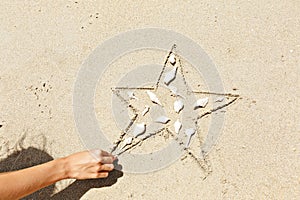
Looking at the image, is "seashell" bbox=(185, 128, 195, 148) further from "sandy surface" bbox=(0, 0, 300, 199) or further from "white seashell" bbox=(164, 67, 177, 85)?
"white seashell" bbox=(164, 67, 177, 85)

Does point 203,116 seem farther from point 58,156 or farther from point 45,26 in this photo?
point 45,26

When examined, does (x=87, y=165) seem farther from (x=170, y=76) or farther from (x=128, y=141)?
(x=170, y=76)

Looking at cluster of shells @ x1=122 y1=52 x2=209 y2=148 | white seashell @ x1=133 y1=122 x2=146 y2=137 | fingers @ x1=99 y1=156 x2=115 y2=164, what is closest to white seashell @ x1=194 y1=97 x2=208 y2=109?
cluster of shells @ x1=122 y1=52 x2=209 y2=148

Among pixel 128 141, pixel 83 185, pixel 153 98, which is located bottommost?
pixel 83 185

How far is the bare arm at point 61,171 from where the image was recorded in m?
1.45

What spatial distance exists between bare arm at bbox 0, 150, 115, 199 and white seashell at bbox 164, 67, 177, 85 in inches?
15.5

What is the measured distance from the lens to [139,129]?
168 cm

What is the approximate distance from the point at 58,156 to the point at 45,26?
59 cm

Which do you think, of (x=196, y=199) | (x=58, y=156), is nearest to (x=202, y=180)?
(x=196, y=199)

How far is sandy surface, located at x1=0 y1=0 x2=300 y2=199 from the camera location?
161 centimetres

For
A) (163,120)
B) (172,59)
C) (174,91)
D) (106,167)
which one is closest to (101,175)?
(106,167)

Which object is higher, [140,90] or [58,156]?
[140,90]

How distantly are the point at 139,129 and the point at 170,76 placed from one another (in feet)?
0.86

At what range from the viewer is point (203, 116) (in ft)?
5.47
